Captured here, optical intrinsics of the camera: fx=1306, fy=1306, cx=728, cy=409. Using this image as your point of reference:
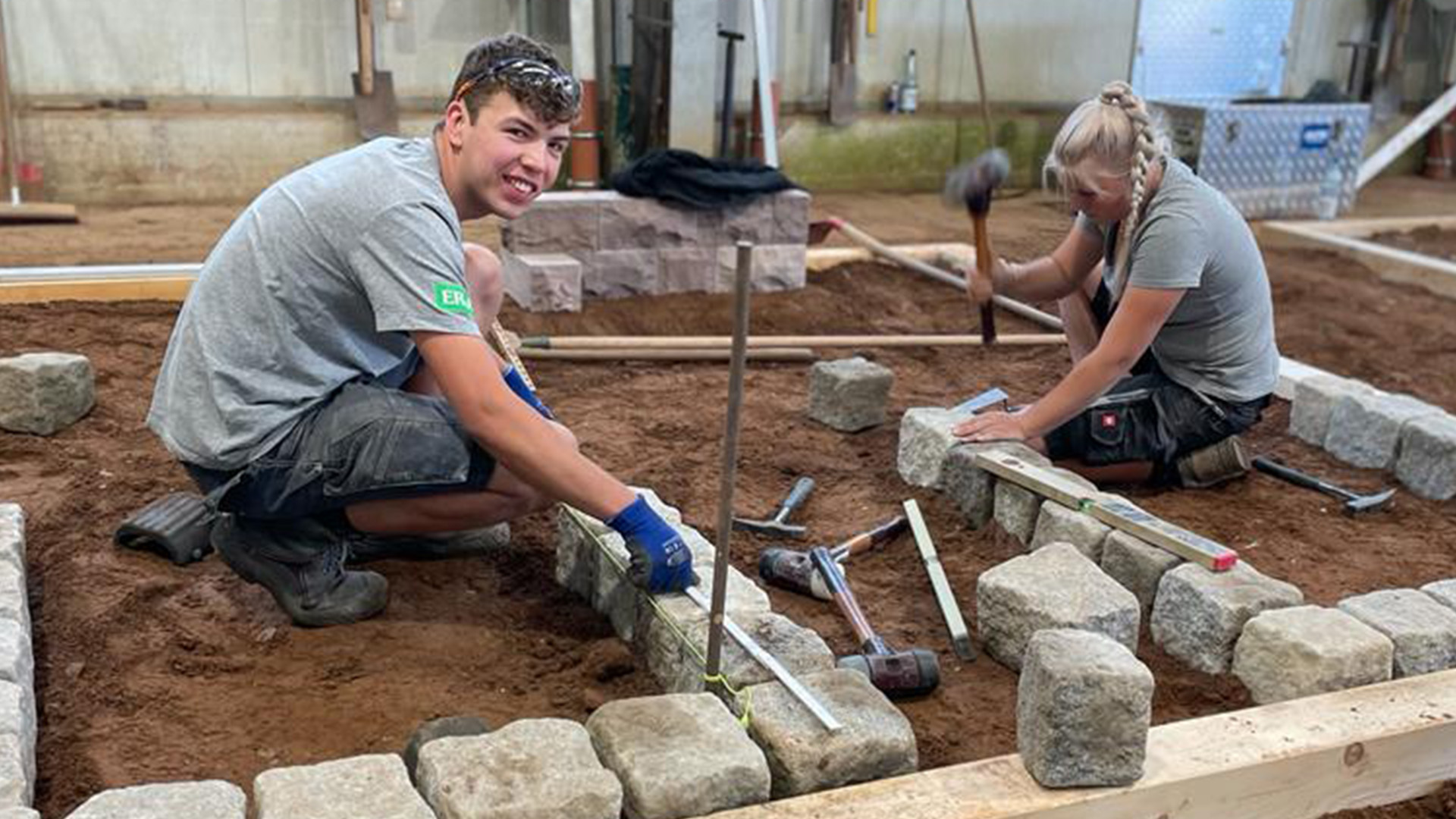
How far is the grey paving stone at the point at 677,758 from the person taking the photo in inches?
78.7

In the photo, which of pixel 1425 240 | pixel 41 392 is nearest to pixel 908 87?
pixel 1425 240

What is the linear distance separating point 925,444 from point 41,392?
2.52 m

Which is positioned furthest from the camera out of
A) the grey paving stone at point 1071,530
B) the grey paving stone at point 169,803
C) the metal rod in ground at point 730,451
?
the grey paving stone at point 1071,530

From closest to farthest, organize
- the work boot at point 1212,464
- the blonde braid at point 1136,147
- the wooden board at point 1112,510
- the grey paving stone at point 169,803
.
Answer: the grey paving stone at point 169,803
the wooden board at point 1112,510
the blonde braid at point 1136,147
the work boot at point 1212,464

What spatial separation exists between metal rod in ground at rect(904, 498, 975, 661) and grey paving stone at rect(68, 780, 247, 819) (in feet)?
5.00

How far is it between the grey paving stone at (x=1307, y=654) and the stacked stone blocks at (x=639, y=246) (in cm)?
303

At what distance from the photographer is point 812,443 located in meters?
4.12

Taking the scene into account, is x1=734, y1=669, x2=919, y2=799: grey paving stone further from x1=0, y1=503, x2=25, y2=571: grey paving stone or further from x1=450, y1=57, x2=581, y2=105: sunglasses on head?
x1=0, y1=503, x2=25, y2=571: grey paving stone

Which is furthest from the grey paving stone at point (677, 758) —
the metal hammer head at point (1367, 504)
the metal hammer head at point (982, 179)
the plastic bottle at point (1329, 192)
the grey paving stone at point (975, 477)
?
the plastic bottle at point (1329, 192)

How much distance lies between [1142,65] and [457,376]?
8529 mm

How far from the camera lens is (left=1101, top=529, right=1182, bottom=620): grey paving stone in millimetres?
2945

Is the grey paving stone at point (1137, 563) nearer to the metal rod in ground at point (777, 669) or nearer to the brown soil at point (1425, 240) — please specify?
the metal rod in ground at point (777, 669)

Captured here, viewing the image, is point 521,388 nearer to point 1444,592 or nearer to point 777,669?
point 777,669

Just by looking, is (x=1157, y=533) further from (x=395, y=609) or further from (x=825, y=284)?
(x=825, y=284)
